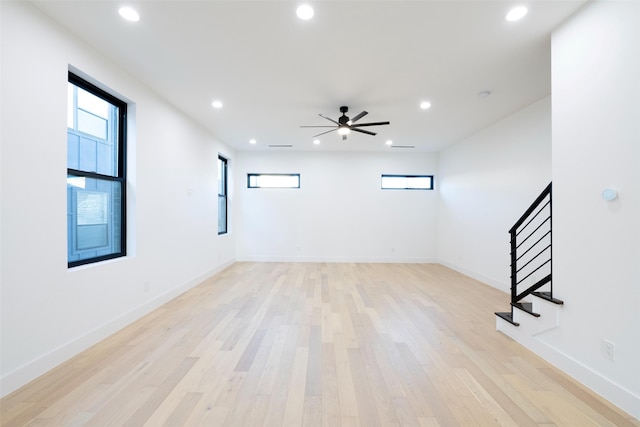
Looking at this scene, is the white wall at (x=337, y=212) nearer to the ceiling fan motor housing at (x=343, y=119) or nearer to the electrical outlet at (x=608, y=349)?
the ceiling fan motor housing at (x=343, y=119)

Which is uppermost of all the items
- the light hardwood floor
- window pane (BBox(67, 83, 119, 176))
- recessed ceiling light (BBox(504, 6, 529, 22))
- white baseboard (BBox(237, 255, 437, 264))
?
recessed ceiling light (BBox(504, 6, 529, 22))

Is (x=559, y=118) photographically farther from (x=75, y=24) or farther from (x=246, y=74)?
(x=75, y=24)

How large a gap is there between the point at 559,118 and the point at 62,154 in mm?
4212

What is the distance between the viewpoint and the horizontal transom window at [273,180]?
6.94m

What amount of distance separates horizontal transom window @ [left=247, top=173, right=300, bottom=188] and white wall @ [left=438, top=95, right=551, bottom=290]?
382cm

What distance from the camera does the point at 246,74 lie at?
3.00 metres

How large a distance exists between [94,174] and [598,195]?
173 inches

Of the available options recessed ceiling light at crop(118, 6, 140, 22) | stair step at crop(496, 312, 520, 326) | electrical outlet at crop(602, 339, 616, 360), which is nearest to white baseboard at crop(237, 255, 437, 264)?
stair step at crop(496, 312, 520, 326)

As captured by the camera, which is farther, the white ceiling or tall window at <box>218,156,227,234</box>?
tall window at <box>218,156,227,234</box>

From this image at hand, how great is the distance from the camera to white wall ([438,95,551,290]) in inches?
152

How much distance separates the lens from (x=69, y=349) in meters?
2.28

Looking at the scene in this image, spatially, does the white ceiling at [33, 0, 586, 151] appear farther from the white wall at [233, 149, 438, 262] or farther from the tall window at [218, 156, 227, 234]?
the white wall at [233, 149, 438, 262]

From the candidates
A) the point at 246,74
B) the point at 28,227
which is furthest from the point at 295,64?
the point at 28,227

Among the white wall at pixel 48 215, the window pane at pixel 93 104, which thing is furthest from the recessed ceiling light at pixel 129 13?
the window pane at pixel 93 104
